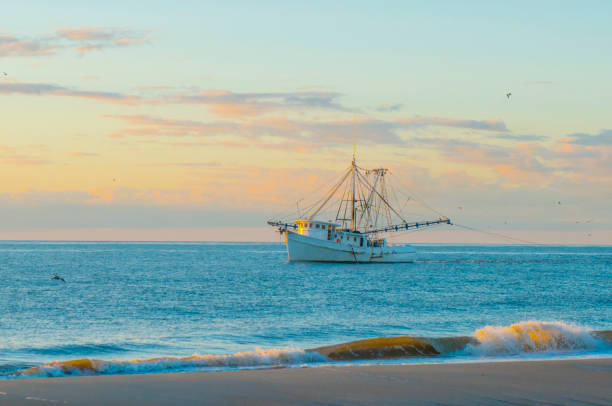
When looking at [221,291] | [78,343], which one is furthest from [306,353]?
[221,291]

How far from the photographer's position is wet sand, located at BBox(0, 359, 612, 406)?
1600 cm

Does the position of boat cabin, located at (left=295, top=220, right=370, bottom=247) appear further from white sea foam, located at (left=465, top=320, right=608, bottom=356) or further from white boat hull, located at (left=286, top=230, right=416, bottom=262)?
white sea foam, located at (left=465, top=320, right=608, bottom=356)

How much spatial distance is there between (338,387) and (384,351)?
7.93m

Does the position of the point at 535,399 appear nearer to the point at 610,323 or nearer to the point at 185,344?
the point at 185,344

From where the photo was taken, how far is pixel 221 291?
211 feet

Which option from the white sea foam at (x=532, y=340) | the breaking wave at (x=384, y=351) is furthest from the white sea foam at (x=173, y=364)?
the white sea foam at (x=532, y=340)

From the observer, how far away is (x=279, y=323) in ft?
130

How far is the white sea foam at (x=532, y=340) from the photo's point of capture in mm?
26703

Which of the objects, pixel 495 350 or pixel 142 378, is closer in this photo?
pixel 142 378

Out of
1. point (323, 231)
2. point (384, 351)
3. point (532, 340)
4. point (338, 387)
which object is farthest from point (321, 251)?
point (338, 387)

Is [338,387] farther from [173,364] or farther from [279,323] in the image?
[279,323]

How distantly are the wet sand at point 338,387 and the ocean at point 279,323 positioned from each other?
103 inches

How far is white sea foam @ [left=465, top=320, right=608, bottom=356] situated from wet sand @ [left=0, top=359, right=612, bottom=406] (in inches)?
206

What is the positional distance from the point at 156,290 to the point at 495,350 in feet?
142
